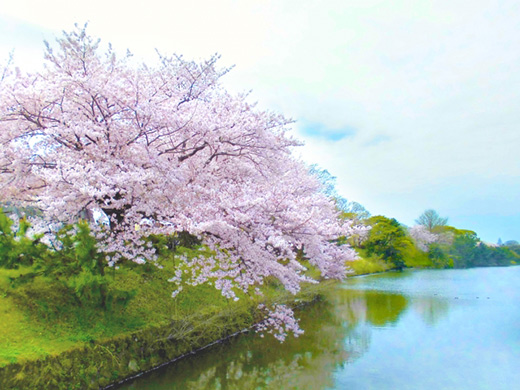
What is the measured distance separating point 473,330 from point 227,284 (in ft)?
26.9

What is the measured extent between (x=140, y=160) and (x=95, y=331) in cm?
312

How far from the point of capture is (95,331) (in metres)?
6.65

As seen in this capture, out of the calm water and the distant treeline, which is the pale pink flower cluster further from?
the distant treeline

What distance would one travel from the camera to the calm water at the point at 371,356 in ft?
23.1

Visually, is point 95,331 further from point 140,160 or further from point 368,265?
point 368,265

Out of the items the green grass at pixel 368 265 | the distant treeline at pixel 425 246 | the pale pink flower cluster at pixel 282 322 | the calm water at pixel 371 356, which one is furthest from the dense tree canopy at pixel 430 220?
the pale pink flower cluster at pixel 282 322

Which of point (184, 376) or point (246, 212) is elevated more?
point (246, 212)

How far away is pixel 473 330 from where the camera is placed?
10938mm

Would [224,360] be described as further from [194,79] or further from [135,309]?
[194,79]

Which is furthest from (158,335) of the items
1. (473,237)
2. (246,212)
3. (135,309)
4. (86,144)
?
(473,237)

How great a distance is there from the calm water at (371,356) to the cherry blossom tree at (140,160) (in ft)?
5.74

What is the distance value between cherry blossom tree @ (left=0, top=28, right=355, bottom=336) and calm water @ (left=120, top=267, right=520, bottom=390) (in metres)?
1.75

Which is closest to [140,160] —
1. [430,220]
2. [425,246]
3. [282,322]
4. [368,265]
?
[282,322]

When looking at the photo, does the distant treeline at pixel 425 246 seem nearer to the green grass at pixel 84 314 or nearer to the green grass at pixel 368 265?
the green grass at pixel 368 265
